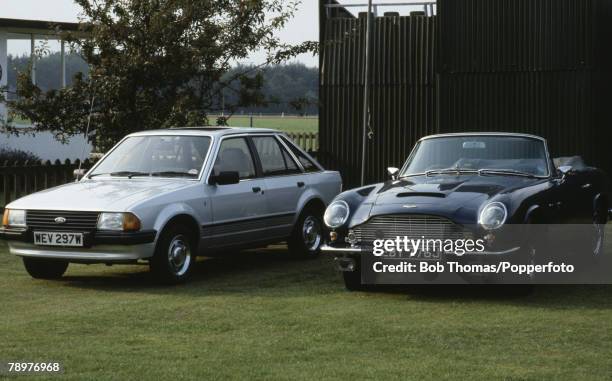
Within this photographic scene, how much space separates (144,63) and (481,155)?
698 centimetres

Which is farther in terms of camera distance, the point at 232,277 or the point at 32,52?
the point at 32,52

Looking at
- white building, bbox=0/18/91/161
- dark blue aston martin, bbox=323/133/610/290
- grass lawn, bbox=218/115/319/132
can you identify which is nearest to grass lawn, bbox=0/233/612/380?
dark blue aston martin, bbox=323/133/610/290

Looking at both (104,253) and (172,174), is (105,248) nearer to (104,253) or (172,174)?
(104,253)

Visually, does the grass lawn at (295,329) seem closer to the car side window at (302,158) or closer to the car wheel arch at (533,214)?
the car wheel arch at (533,214)

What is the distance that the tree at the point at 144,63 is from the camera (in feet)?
55.7

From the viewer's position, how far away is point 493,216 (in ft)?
31.9

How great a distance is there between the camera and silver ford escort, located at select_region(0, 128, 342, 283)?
10.6 meters

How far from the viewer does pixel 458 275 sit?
977 centimetres

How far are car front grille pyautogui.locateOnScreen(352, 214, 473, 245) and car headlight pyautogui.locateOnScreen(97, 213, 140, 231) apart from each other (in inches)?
83.3

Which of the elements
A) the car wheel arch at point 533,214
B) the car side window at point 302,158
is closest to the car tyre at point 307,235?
the car side window at point 302,158

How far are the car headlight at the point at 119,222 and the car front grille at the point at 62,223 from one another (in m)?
0.08

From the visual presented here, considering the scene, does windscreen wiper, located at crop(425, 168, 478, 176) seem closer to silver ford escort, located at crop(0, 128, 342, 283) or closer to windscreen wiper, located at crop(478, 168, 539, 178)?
windscreen wiper, located at crop(478, 168, 539, 178)

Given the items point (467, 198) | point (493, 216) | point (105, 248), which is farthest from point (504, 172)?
point (105, 248)

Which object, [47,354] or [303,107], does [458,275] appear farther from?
[303,107]
